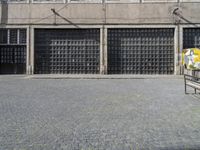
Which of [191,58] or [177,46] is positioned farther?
[177,46]

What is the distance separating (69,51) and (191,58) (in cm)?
936

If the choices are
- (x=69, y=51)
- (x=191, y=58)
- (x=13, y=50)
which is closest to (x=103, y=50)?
(x=69, y=51)

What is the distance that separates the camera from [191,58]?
623 inches

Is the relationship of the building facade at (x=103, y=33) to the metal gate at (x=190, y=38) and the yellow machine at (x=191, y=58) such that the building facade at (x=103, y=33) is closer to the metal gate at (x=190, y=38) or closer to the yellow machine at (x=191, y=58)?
the metal gate at (x=190, y=38)

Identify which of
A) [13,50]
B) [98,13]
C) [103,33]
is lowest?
[13,50]

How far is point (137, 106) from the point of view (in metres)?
6.30

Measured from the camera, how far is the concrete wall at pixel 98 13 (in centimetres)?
1705

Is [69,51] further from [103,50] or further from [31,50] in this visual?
[31,50]

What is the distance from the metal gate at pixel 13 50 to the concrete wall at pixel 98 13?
0.92 metres

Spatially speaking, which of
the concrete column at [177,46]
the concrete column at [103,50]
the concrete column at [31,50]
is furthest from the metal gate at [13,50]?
the concrete column at [177,46]

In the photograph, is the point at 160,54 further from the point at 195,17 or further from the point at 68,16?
the point at 68,16

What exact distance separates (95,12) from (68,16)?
7.21ft

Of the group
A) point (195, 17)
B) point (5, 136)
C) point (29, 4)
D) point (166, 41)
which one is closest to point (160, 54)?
point (166, 41)

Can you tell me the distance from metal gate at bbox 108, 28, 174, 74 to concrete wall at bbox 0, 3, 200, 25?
2.86ft
